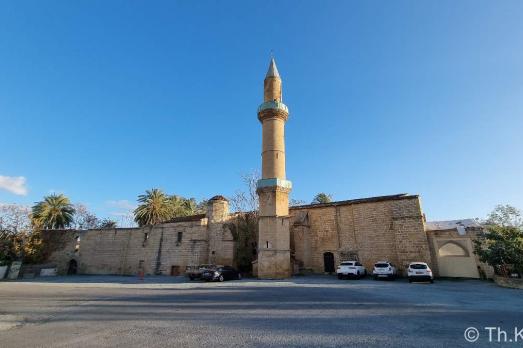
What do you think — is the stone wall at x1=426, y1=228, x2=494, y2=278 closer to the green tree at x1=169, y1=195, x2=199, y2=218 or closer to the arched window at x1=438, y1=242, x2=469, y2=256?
the arched window at x1=438, y1=242, x2=469, y2=256

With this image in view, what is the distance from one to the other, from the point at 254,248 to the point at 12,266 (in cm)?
2365

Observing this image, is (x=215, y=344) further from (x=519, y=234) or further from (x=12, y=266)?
(x=12, y=266)

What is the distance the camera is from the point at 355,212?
25.3 meters

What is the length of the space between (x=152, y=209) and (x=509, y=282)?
1382 inches

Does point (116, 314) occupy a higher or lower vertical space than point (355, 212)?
lower

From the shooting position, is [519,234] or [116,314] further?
[519,234]

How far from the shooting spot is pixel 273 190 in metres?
23.4

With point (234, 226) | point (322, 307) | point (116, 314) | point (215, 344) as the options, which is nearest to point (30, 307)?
point (116, 314)

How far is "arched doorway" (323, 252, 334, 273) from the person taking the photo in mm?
25598

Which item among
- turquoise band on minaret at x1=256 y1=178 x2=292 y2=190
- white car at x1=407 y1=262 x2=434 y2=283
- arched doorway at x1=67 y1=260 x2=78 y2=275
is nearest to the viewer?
white car at x1=407 y1=262 x2=434 y2=283

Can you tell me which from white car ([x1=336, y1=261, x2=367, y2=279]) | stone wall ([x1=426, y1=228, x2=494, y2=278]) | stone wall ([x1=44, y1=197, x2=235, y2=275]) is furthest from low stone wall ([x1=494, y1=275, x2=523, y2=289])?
stone wall ([x1=44, y1=197, x2=235, y2=275])

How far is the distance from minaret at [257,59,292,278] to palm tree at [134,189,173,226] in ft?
59.0

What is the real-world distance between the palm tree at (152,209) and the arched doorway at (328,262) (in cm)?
2079

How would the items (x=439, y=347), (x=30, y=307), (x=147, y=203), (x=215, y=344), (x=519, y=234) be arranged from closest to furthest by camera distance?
1. (x=439, y=347)
2. (x=215, y=344)
3. (x=30, y=307)
4. (x=519, y=234)
5. (x=147, y=203)
